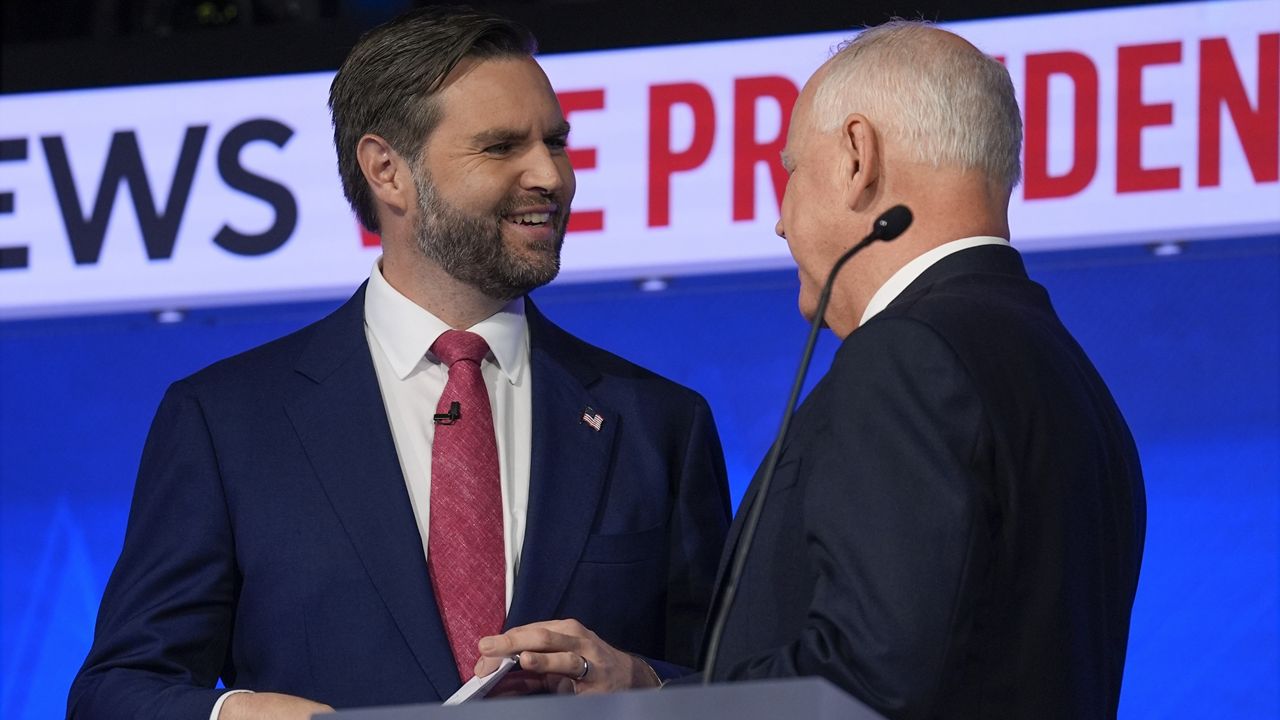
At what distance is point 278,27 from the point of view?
401 cm

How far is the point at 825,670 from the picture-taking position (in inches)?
65.6

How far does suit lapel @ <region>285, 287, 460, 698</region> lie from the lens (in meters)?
2.29

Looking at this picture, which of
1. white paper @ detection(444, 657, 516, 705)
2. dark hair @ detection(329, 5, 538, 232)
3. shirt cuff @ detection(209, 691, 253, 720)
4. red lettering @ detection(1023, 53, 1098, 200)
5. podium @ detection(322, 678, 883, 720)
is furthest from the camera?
red lettering @ detection(1023, 53, 1098, 200)

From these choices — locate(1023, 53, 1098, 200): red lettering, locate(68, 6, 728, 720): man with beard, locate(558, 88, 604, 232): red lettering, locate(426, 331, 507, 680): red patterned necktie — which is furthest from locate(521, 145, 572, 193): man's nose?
locate(1023, 53, 1098, 200): red lettering

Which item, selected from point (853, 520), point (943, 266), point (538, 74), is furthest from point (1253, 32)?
point (853, 520)

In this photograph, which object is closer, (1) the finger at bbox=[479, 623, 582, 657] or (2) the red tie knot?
(1) the finger at bbox=[479, 623, 582, 657]

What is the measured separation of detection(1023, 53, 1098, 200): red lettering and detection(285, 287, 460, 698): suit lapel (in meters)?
1.72

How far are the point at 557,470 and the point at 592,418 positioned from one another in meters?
0.10

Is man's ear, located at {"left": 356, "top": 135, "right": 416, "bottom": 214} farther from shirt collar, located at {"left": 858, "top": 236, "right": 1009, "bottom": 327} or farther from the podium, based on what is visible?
the podium

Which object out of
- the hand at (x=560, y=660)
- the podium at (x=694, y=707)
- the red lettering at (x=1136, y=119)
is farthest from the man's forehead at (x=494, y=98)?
the red lettering at (x=1136, y=119)

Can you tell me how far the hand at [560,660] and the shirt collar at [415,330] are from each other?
528 millimetres

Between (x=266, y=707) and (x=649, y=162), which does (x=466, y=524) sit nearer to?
(x=266, y=707)

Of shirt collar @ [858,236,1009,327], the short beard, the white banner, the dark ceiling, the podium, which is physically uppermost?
the dark ceiling

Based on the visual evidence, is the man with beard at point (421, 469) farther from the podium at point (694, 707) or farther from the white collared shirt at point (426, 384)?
the podium at point (694, 707)
